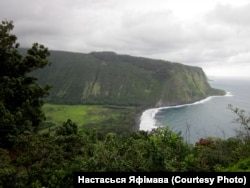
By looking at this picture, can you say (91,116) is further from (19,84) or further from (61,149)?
(61,149)

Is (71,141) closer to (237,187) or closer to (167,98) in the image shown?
(237,187)

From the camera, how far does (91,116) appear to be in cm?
14888

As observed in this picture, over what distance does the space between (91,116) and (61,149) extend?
132 metres

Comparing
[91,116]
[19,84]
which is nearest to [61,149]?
[19,84]

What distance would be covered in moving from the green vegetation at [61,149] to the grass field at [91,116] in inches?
3721

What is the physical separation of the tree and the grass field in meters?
93.8

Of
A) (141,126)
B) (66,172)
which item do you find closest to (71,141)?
(66,172)

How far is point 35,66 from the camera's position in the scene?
2606 cm

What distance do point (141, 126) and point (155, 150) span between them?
107m

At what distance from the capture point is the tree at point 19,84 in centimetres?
2428

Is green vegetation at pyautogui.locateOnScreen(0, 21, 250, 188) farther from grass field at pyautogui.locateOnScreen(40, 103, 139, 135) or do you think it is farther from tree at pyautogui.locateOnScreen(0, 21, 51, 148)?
grass field at pyautogui.locateOnScreen(40, 103, 139, 135)

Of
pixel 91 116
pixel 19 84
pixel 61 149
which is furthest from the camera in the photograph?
pixel 91 116

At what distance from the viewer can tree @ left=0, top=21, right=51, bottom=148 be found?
956 inches

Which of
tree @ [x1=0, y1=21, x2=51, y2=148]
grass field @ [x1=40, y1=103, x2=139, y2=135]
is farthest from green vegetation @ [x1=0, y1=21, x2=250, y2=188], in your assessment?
grass field @ [x1=40, y1=103, x2=139, y2=135]
